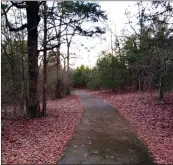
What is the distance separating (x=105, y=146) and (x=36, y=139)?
249cm

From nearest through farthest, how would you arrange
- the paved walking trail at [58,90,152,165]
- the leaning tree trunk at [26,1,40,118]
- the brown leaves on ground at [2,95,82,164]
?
the brown leaves on ground at [2,95,82,164]
the paved walking trail at [58,90,152,165]
the leaning tree trunk at [26,1,40,118]

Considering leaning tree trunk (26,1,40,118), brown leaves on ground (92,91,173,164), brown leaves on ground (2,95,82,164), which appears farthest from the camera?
leaning tree trunk (26,1,40,118)

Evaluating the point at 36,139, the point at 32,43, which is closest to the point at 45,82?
the point at 32,43

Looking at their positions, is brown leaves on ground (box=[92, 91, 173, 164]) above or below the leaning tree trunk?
below

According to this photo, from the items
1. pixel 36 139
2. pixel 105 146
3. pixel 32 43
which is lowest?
pixel 105 146

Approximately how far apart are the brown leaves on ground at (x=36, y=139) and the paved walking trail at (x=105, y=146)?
378 millimetres

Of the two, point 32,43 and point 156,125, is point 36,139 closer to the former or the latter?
point 32,43

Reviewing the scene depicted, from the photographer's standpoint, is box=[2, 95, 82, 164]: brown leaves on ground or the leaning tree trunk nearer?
box=[2, 95, 82, 164]: brown leaves on ground

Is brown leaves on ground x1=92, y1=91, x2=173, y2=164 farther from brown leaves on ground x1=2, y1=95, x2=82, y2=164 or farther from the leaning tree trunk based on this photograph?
the leaning tree trunk

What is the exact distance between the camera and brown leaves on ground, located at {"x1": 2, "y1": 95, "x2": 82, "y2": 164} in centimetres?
852

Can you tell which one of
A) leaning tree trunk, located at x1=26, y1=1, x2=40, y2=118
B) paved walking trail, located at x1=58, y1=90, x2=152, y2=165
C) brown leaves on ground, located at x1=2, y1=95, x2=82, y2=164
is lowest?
paved walking trail, located at x1=58, y1=90, x2=152, y2=165

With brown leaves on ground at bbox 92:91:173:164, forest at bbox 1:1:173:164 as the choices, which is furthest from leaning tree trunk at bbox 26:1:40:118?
brown leaves on ground at bbox 92:91:173:164

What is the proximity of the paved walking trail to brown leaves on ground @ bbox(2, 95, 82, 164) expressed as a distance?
378mm

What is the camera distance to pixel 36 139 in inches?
438
